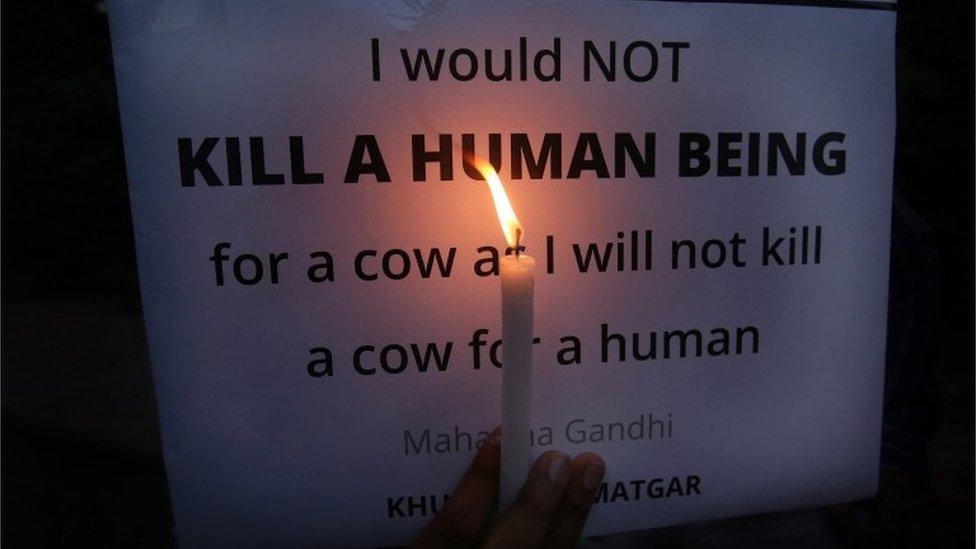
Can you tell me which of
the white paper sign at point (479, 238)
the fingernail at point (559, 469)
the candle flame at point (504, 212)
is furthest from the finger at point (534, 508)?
the candle flame at point (504, 212)

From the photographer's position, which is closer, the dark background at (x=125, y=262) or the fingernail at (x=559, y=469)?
the fingernail at (x=559, y=469)

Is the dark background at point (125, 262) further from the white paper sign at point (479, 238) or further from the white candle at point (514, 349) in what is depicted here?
the white candle at point (514, 349)

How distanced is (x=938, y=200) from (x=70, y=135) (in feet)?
4.63

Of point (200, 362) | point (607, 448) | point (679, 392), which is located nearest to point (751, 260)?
point (679, 392)

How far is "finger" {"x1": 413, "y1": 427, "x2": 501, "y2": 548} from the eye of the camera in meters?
0.72

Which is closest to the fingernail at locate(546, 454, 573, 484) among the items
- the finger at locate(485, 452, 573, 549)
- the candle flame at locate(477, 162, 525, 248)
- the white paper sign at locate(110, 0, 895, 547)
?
the finger at locate(485, 452, 573, 549)

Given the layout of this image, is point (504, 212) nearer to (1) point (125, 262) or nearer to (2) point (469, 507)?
(2) point (469, 507)

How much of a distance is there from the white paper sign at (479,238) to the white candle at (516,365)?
0.16 meters

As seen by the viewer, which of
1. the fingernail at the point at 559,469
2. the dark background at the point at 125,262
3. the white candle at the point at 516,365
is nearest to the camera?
the white candle at the point at 516,365

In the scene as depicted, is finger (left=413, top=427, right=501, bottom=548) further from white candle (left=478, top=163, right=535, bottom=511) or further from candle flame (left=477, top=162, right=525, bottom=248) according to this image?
candle flame (left=477, top=162, right=525, bottom=248)

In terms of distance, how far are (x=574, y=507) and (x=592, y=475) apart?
45 millimetres

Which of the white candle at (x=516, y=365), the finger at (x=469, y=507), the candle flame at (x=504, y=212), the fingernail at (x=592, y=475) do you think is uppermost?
the candle flame at (x=504, y=212)

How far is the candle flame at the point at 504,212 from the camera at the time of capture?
0.60 m

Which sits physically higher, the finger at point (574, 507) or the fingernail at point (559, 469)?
the fingernail at point (559, 469)
